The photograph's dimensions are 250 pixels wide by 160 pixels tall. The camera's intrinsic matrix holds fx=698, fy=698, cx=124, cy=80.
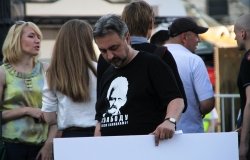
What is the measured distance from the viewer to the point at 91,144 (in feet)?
11.5

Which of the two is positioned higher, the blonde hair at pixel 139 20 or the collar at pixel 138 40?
the blonde hair at pixel 139 20

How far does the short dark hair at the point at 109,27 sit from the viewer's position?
3699mm

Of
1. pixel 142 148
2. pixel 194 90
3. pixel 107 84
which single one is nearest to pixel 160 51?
pixel 107 84

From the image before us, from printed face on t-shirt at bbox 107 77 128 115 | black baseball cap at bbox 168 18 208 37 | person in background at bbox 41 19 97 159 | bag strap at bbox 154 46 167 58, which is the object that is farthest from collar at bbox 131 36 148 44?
black baseball cap at bbox 168 18 208 37

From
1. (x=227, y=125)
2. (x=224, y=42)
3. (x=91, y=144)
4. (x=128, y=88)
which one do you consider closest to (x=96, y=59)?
(x=128, y=88)

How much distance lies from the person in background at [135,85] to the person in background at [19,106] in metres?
1.45

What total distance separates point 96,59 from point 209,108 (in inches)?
37.2

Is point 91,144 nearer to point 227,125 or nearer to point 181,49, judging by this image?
point 181,49

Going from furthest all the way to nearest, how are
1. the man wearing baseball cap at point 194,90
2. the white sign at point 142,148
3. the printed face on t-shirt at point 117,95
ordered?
the man wearing baseball cap at point 194,90 < the printed face on t-shirt at point 117,95 < the white sign at point 142,148

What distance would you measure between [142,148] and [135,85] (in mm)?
431

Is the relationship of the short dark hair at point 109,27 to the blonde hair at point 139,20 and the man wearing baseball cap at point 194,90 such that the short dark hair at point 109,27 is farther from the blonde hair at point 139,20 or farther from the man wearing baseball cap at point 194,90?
the man wearing baseball cap at point 194,90

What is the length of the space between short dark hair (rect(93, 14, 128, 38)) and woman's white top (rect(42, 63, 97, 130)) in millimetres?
1078

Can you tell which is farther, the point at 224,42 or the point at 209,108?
the point at 224,42

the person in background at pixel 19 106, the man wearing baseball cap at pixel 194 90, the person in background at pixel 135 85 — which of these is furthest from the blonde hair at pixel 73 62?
the person in background at pixel 135 85
